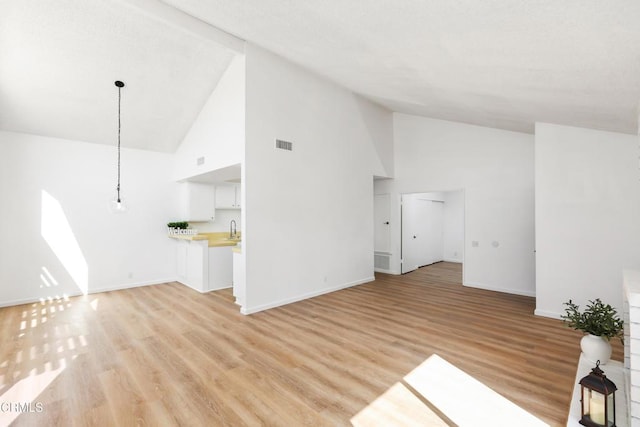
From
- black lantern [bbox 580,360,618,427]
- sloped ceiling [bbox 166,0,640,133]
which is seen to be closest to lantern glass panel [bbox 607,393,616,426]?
black lantern [bbox 580,360,618,427]

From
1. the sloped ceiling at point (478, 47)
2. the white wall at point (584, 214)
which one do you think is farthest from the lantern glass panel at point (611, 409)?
the white wall at point (584, 214)

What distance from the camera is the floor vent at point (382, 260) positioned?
7.70 meters

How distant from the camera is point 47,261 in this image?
5461 mm

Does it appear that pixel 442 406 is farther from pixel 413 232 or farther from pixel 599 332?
pixel 413 232

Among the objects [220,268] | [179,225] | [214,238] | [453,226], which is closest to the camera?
[220,268]

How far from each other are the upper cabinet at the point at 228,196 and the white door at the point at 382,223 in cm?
365

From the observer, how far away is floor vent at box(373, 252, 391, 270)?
7.70 metres

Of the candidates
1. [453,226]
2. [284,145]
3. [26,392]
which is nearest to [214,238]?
[284,145]

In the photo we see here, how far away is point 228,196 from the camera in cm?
738

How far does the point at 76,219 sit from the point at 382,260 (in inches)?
269

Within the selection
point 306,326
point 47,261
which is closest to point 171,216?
point 47,261

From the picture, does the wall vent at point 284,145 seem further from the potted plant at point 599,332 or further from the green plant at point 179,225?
the potted plant at point 599,332

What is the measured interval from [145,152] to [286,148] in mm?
3729

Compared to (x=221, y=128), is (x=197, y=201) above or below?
below
